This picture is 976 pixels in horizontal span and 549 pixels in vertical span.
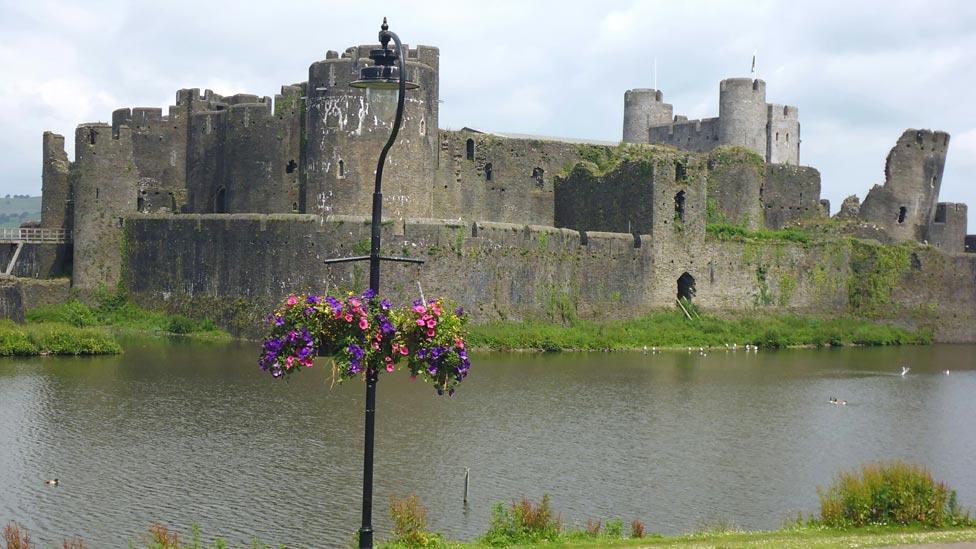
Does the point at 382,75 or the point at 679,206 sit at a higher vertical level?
the point at 679,206

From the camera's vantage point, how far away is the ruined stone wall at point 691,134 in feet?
186

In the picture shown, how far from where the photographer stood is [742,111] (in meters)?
55.7

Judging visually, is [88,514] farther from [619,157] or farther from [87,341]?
[619,157]

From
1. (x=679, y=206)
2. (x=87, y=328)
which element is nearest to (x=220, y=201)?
(x=87, y=328)

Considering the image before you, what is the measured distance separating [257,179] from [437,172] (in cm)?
569

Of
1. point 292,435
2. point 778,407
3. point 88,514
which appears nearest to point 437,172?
point 778,407

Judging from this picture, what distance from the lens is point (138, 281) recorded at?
42875mm

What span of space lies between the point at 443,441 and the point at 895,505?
900 centimetres

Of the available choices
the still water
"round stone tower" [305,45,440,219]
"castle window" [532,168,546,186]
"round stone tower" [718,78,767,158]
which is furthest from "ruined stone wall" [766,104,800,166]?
the still water

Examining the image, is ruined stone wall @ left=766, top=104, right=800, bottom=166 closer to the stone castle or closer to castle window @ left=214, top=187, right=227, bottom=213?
the stone castle

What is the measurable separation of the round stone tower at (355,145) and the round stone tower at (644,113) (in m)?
17.4

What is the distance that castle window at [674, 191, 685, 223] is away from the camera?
150 ft

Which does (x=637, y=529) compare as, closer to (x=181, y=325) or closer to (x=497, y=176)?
(x=181, y=325)

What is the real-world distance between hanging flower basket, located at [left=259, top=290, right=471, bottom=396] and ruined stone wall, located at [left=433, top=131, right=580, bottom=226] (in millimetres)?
31305
